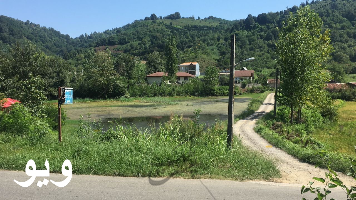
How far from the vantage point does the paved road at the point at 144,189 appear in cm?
560

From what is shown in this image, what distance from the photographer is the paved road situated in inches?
221

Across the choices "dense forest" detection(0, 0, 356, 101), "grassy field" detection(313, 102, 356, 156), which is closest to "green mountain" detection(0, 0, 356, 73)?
"dense forest" detection(0, 0, 356, 101)

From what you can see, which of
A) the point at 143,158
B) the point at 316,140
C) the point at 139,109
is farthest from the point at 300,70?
the point at 139,109

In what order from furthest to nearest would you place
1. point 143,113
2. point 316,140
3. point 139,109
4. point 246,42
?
point 246,42
point 139,109
point 143,113
point 316,140

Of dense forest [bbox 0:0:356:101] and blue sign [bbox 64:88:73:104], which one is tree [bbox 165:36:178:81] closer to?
dense forest [bbox 0:0:356:101]

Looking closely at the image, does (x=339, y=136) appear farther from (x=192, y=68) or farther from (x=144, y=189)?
(x=192, y=68)

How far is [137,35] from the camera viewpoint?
18825 cm

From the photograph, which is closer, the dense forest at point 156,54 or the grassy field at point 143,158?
the grassy field at point 143,158

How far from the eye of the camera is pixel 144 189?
5969 millimetres

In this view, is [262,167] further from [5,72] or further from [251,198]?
[5,72]

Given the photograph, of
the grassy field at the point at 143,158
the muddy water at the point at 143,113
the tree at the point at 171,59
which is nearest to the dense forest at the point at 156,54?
the tree at the point at 171,59

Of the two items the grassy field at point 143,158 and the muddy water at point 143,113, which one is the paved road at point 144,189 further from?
the muddy water at point 143,113

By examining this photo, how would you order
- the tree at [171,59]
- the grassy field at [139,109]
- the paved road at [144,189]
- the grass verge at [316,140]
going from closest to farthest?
the paved road at [144,189] → the grass verge at [316,140] → the grassy field at [139,109] → the tree at [171,59]

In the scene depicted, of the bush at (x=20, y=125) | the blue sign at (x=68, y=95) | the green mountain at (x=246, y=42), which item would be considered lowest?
the bush at (x=20, y=125)
